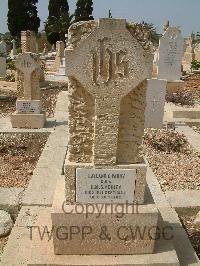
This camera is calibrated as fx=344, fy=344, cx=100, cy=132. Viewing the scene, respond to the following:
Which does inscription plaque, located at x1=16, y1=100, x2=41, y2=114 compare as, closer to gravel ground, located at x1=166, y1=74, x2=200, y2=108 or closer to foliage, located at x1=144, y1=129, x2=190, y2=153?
foliage, located at x1=144, y1=129, x2=190, y2=153

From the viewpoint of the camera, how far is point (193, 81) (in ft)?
50.1

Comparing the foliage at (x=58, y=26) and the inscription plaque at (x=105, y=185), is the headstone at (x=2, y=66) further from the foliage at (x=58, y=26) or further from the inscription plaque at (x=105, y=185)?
the foliage at (x=58, y=26)

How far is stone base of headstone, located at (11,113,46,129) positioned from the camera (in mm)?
7852

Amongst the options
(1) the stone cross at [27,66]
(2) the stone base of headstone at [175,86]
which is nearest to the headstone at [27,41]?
(2) the stone base of headstone at [175,86]

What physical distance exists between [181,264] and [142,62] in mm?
1949

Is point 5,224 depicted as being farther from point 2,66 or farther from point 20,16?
point 20,16

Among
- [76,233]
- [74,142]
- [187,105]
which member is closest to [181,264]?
[76,233]

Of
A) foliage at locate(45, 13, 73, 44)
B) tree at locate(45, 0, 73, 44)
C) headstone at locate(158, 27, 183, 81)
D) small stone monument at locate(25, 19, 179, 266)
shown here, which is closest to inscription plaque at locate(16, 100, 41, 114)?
small stone monument at locate(25, 19, 179, 266)

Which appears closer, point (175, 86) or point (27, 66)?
point (27, 66)

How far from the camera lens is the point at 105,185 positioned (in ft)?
10.5

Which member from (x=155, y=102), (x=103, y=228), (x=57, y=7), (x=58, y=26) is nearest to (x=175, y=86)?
(x=155, y=102)

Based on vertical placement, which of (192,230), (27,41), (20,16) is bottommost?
(192,230)

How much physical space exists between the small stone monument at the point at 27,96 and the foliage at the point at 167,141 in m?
2.52

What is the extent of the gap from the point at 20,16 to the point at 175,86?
33020 millimetres
